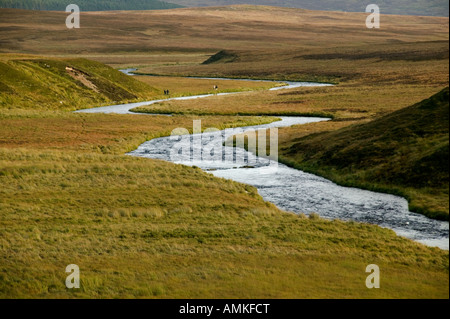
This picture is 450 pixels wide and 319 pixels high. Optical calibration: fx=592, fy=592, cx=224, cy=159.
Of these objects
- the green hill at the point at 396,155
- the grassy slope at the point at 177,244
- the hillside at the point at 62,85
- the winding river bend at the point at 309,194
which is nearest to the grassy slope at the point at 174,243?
the grassy slope at the point at 177,244

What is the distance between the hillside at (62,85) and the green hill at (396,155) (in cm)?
4982

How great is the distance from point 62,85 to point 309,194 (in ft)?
242

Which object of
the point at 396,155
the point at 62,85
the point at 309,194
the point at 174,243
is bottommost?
the point at 309,194

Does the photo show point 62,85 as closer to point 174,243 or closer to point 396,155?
point 396,155

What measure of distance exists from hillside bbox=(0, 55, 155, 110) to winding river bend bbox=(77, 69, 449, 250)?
3673 centimetres

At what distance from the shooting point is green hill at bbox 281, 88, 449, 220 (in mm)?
33781

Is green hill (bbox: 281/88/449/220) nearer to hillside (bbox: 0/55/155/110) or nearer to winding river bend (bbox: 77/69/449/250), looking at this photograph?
winding river bend (bbox: 77/69/449/250)

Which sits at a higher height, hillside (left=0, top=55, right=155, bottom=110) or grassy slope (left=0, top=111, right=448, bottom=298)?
hillside (left=0, top=55, right=155, bottom=110)

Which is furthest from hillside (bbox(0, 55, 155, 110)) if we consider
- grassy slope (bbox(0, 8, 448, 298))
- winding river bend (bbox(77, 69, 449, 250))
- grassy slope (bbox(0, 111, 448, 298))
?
grassy slope (bbox(0, 111, 448, 298))

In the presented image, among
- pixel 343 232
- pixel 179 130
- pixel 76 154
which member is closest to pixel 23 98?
pixel 179 130

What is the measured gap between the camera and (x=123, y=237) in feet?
88.3

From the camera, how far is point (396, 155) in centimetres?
4078

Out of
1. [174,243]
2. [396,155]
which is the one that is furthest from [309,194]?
[174,243]
